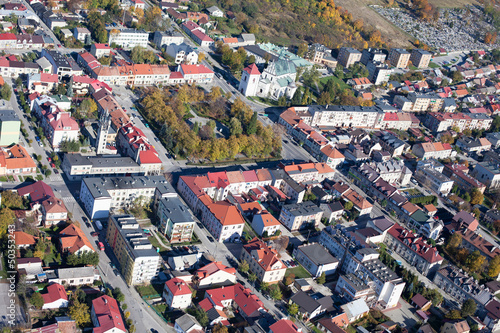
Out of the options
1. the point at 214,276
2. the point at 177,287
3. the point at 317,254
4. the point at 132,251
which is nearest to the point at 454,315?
the point at 317,254

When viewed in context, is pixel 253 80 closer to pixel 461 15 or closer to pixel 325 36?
pixel 325 36

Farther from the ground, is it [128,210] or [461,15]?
[461,15]

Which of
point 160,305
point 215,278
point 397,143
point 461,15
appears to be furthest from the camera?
point 461,15

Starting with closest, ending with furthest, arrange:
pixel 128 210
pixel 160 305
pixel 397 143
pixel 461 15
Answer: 1. pixel 160 305
2. pixel 128 210
3. pixel 397 143
4. pixel 461 15

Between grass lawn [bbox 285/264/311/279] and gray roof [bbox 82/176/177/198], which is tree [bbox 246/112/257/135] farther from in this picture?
grass lawn [bbox 285/264/311/279]

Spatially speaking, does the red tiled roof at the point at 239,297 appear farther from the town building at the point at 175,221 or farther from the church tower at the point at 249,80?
the church tower at the point at 249,80

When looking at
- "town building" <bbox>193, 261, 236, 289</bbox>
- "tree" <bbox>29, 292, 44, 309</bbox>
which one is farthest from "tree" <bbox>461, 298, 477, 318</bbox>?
"tree" <bbox>29, 292, 44, 309</bbox>

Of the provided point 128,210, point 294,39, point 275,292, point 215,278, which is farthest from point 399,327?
point 294,39

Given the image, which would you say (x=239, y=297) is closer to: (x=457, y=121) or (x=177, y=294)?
(x=177, y=294)

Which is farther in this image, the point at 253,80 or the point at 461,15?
the point at 461,15
